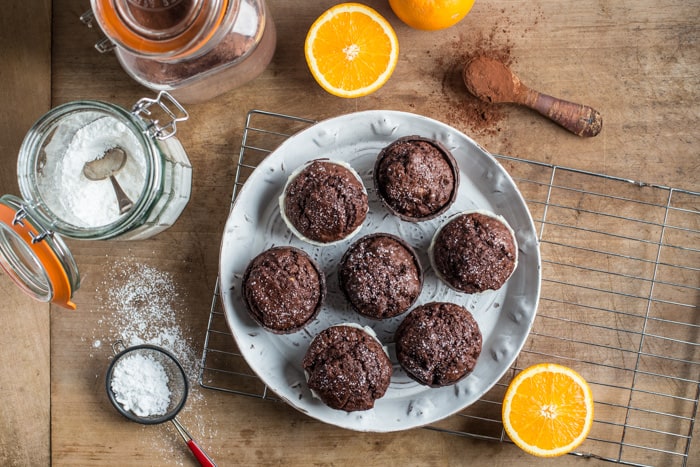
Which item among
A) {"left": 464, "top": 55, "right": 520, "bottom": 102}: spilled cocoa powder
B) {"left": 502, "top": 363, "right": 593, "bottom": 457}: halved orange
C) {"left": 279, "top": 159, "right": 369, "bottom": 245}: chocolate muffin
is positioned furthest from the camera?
{"left": 464, "top": 55, "right": 520, "bottom": 102}: spilled cocoa powder

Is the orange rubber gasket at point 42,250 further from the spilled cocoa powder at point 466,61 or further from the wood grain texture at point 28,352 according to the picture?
the spilled cocoa powder at point 466,61

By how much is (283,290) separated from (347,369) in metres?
0.44

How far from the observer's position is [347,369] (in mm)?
→ 2662

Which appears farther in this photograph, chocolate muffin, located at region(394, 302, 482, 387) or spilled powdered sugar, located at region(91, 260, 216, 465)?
spilled powdered sugar, located at region(91, 260, 216, 465)

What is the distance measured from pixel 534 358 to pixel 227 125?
1920mm

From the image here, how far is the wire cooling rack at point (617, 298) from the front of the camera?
304cm

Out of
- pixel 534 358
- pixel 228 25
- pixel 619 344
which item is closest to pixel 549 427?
pixel 534 358

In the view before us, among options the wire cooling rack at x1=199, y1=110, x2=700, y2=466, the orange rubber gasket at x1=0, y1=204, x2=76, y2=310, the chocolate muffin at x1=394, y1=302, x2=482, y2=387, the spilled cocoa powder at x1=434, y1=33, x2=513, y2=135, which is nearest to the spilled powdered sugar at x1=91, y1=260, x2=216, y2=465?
the wire cooling rack at x1=199, y1=110, x2=700, y2=466

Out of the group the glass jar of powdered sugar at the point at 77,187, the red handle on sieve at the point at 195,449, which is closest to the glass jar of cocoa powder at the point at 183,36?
the glass jar of powdered sugar at the point at 77,187

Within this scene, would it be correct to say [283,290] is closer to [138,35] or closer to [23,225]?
[23,225]

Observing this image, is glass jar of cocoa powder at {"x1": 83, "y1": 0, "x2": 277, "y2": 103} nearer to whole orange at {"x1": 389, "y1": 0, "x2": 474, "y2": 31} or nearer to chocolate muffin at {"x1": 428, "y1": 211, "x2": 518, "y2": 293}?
whole orange at {"x1": 389, "y1": 0, "x2": 474, "y2": 31}

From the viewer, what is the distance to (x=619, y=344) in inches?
120

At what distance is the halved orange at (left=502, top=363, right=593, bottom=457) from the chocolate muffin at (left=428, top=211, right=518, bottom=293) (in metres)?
0.48

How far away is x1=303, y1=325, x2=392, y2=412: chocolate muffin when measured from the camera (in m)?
2.66
